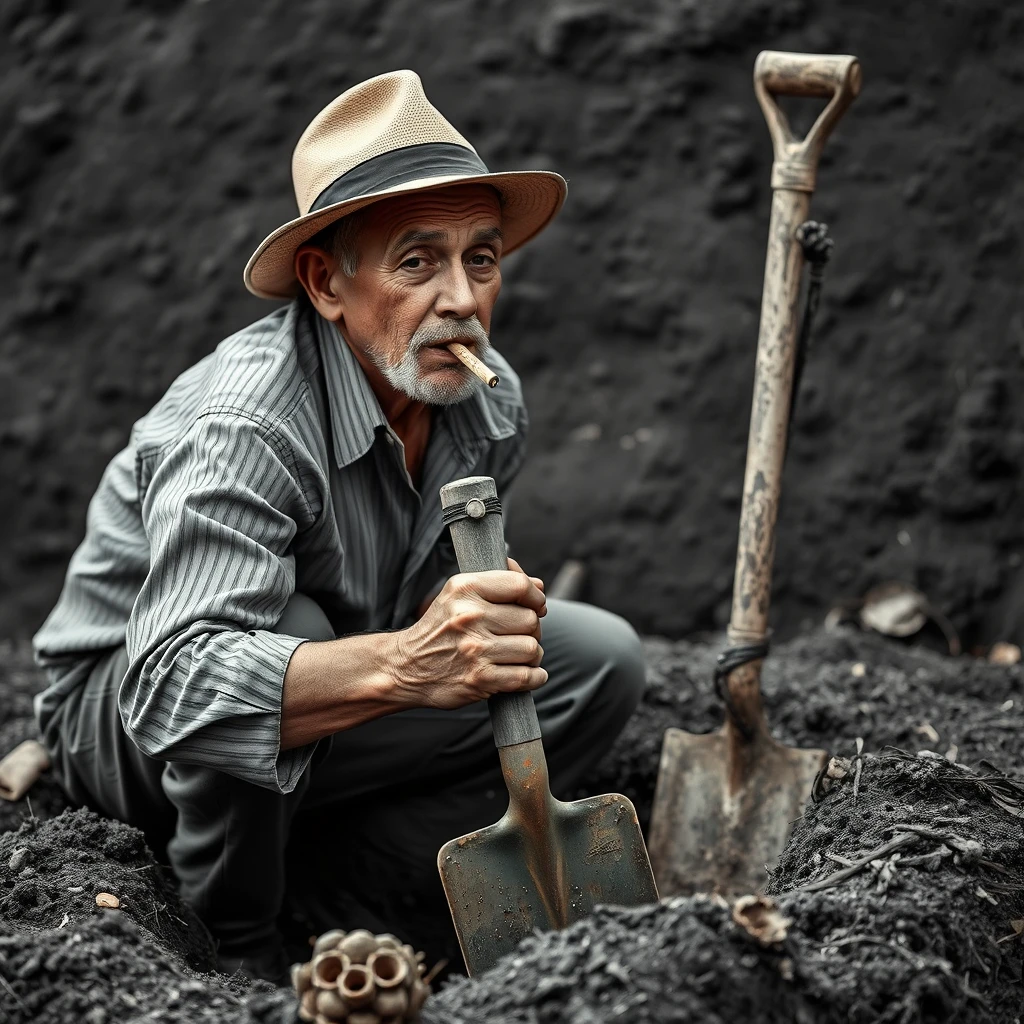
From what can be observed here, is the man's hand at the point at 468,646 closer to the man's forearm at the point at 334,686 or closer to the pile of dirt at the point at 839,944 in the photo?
the man's forearm at the point at 334,686

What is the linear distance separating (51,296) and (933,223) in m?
3.38

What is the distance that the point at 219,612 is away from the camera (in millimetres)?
2146

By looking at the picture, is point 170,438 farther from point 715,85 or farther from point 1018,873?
point 715,85

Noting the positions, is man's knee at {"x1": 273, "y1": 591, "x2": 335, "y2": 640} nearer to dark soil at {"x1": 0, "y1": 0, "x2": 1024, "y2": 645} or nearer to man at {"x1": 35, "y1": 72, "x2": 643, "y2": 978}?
man at {"x1": 35, "y1": 72, "x2": 643, "y2": 978}

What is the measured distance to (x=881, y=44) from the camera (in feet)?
14.3

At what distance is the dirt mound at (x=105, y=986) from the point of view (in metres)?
1.78

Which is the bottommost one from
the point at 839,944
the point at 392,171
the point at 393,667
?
the point at 839,944

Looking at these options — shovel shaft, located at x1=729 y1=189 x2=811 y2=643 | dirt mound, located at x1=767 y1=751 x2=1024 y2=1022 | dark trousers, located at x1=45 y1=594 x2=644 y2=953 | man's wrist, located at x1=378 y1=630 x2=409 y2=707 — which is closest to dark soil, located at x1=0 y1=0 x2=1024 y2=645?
shovel shaft, located at x1=729 y1=189 x2=811 y2=643

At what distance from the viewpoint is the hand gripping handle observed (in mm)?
2193

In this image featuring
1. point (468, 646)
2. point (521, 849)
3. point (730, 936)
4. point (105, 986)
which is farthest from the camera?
point (521, 849)

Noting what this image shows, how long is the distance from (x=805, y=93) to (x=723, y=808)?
1.70 m

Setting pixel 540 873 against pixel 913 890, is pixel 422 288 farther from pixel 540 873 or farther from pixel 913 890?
pixel 913 890

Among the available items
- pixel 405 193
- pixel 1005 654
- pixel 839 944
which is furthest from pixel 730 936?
pixel 1005 654

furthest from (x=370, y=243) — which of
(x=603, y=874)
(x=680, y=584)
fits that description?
(x=680, y=584)
